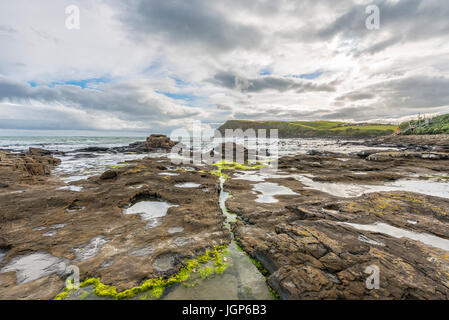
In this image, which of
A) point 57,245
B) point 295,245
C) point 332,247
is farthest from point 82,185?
point 332,247

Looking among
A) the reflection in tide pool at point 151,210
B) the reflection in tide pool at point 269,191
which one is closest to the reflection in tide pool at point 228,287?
the reflection in tide pool at point 151,210

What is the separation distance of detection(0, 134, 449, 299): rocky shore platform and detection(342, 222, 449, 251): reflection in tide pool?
3 cm

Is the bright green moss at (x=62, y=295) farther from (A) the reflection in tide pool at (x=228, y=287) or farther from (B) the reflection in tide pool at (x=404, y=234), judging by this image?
(B) the reflection in tide pool at (x=404, y=234)

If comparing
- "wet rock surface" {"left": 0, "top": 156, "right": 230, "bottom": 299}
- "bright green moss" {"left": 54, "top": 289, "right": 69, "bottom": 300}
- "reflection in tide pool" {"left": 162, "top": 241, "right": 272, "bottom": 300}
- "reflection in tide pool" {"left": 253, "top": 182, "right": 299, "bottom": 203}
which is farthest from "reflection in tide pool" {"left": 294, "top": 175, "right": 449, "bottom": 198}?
"bright green moss" {"left": 54, "top": 289, "right": 69, "bottom": 300}

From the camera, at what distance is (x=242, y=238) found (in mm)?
7680

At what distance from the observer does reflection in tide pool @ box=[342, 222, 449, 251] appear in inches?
229

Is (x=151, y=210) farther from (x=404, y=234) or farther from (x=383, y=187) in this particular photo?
(x=383, y=187)

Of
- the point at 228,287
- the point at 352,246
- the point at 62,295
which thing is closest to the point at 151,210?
the point at 62,295

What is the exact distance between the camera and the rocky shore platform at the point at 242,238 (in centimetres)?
450

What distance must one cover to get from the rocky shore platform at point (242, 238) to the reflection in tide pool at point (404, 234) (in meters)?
0.03

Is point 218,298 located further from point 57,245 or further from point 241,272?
point 57,245

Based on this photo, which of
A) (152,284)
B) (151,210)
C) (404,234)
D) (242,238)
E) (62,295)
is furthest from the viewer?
(151,210)

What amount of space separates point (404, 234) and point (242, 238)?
5761mm

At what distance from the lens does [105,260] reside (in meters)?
6.18
